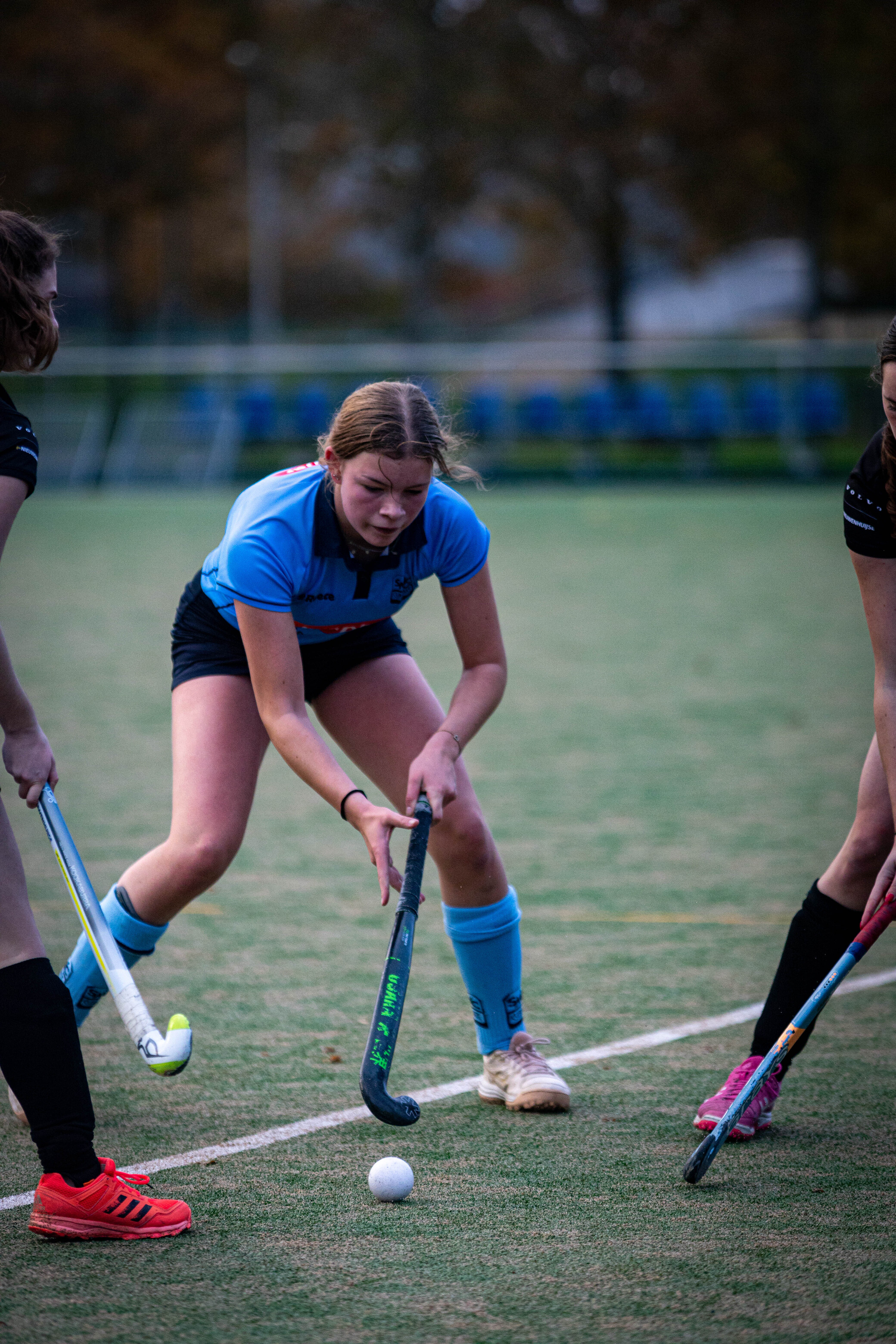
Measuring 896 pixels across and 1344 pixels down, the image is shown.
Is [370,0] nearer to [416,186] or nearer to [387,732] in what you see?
[416,186]

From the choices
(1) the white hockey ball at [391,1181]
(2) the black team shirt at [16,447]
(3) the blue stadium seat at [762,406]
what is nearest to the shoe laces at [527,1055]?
(1) the white hockey ball at [391,1181]

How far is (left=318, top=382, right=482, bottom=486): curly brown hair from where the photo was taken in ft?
10.6

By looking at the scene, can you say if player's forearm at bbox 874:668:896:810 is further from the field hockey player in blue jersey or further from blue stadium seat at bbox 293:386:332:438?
blue stadium seat at bbox 293:386:332:438

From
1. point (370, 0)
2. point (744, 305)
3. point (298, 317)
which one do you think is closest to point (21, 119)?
point (370, 0)

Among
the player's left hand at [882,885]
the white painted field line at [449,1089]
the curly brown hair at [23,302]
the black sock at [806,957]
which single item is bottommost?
the white painted field line at [449,1089]

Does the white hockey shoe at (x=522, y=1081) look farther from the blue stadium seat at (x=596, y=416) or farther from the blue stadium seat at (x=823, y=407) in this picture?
the blue stadium seat at (x=823, y=407)

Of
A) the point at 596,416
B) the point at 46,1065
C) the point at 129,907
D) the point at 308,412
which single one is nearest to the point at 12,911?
the point at 46,1065

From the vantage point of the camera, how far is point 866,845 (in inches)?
135

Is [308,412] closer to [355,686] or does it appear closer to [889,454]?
[355,686]

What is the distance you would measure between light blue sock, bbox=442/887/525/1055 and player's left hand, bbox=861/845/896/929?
0.84 metres

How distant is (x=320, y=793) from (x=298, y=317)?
45.4 metres

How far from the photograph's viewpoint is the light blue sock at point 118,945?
363cm

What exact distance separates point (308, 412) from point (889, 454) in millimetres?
22202

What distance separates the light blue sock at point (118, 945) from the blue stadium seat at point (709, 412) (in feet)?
71.9
